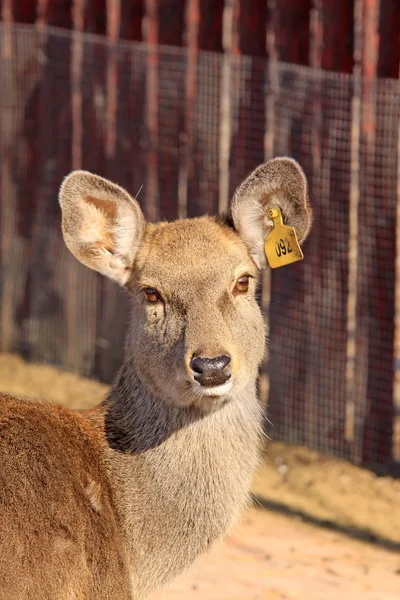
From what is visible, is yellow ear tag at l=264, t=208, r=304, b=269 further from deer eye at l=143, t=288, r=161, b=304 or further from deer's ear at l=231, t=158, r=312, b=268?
deer eye at l=143, t=288, r=161, b=304

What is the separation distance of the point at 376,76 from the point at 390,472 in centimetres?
324

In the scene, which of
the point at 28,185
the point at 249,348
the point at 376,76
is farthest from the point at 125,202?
the point at 28,185

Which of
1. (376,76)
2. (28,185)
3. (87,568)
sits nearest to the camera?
(87,568)

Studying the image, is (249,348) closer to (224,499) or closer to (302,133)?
(224,499)

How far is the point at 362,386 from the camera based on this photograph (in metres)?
9.06

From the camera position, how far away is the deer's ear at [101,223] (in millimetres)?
5568

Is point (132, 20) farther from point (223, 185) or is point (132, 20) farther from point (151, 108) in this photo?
point (223, 185)

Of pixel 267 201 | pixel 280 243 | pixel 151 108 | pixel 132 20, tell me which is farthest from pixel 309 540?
pixel 132 20

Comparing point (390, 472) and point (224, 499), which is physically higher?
point (224, 499)

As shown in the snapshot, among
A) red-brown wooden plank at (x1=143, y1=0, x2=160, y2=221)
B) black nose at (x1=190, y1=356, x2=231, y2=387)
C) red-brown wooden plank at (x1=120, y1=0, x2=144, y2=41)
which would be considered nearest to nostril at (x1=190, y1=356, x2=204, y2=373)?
black nose at (x1=190, y1=356, x2=231, y2=387)

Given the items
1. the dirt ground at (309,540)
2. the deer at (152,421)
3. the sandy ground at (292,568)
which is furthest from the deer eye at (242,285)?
the sandy ground at (292,568)

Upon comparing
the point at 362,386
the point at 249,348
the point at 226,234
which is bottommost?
the point at 362,386

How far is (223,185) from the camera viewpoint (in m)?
10.0

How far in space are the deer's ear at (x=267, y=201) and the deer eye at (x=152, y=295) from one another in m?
0.60
